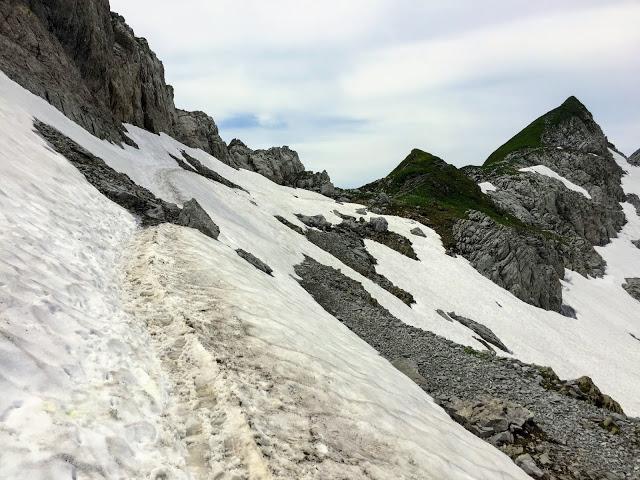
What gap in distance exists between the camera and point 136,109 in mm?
54562

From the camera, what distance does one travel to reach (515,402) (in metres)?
19.8

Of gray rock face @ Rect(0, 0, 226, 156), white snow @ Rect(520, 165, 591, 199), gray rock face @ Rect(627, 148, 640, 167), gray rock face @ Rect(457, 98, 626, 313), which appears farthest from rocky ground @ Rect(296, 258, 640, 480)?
gray rock face @ Rect(627, 148, 640, 167)

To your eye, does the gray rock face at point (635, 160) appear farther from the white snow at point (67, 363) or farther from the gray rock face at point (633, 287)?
the white snow at point (67, 363)

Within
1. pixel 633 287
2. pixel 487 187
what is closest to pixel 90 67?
pixel 633 287

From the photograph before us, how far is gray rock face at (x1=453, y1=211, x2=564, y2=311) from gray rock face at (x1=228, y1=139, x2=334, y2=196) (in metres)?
35.0

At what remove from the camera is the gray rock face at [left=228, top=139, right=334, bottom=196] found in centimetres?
8978

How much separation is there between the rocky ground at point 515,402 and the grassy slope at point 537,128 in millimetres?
153782

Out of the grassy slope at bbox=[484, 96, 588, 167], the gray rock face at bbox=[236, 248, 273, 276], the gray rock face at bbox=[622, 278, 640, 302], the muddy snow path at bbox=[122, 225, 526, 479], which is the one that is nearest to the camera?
the muddy snow path at bbox=[122, 225, 526, 479]

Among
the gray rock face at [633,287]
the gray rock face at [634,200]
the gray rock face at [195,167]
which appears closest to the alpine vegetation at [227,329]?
the gray rock face at [195,167]

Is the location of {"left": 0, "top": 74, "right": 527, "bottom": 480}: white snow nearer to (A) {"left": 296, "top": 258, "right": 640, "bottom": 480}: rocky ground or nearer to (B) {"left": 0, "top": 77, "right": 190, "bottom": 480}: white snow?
(B) {"left": 0, "top": 77, "right": 190, "bottom": 480}: white snow

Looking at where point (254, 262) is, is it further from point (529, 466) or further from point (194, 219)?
point (529, 466)

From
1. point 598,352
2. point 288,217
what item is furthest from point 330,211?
point 598,352

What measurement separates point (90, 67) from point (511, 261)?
58888 mm

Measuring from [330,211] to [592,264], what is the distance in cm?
6415
